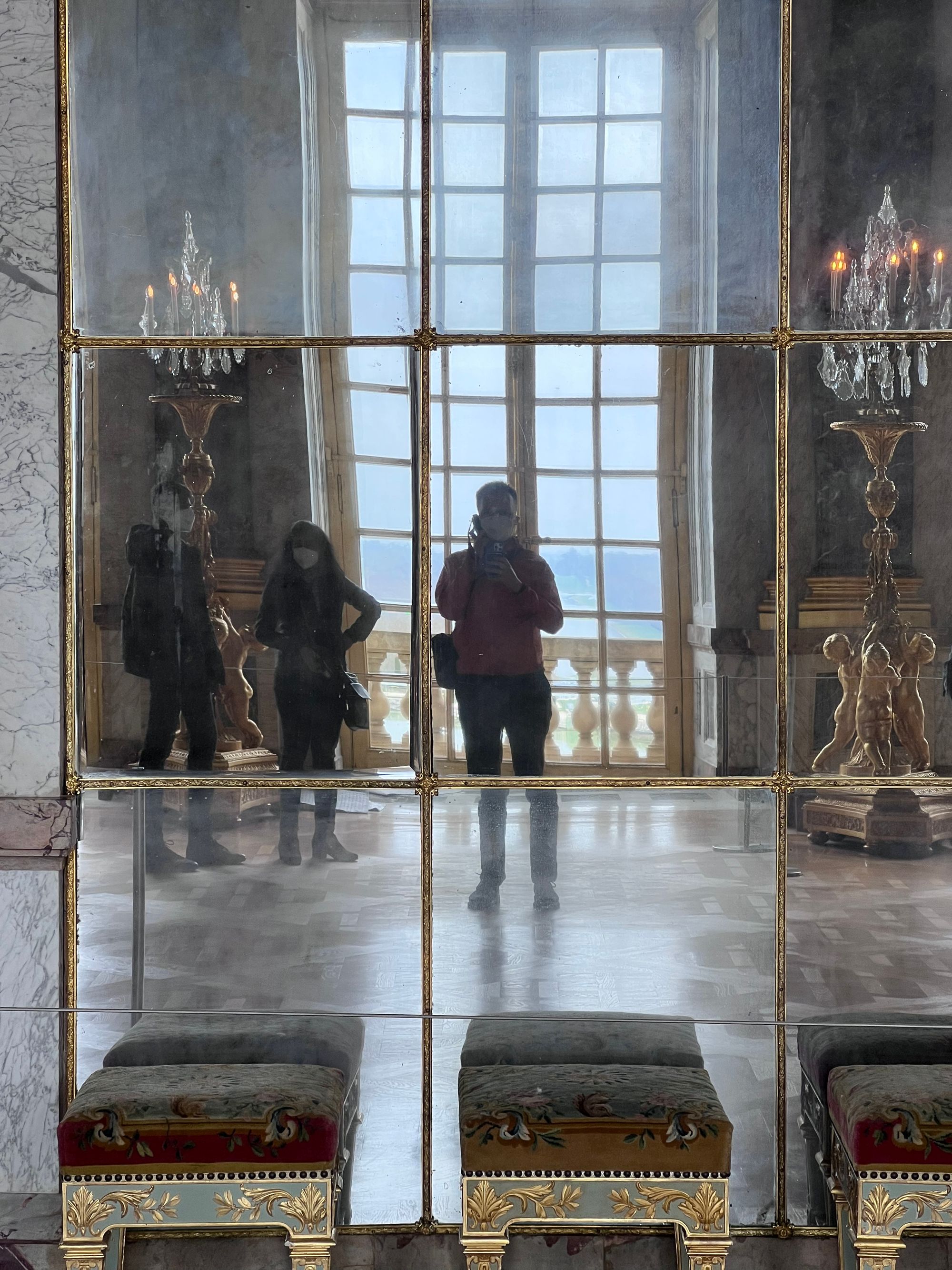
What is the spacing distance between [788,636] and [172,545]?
142cm

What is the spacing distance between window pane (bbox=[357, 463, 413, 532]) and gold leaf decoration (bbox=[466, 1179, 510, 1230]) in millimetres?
1376

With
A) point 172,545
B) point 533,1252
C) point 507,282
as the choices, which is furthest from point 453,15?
point 533,1252

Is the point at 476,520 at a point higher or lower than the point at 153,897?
higher

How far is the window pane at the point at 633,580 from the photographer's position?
8.30ft

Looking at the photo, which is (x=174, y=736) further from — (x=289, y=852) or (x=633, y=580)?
(x=633, y=580)

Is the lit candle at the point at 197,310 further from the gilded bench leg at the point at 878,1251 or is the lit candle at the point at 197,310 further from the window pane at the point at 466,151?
the gilded bench leg at the point at 878,1251

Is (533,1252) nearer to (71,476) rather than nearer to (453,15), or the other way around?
(71,476)

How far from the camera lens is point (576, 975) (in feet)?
8.46

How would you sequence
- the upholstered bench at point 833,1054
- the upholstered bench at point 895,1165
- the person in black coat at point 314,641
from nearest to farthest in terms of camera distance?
the upholstered bench at point 895,1165 < the upholstered bench at point 833,1054 < the person in black coat at point 314,641

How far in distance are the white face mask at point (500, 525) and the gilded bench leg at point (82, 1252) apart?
163 cm

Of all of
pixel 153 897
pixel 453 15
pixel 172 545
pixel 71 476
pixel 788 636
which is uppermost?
pixel 453 15

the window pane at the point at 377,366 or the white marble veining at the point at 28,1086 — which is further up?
the window pane at the point at 377,366

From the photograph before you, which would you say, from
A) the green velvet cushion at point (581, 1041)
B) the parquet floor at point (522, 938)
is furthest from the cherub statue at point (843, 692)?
the green velvet cushion at point (581, 1041)

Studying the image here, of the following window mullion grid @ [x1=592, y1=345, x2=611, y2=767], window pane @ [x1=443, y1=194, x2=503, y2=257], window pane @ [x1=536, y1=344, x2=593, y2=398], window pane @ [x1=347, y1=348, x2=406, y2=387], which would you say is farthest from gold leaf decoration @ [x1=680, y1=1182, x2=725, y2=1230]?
window pane @ [x1=443, y1=194, x2=503, y2=257]
